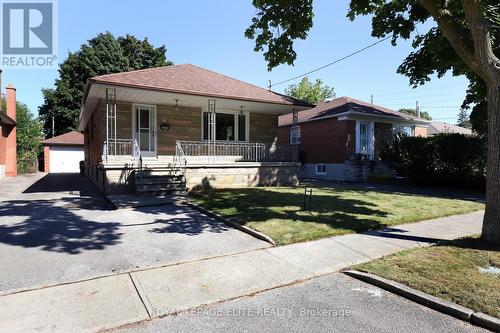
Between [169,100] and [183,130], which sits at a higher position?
[169,100]

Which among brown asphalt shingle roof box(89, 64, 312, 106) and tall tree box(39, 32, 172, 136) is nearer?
brown asphalt shingle roof box(89, 64, 312, 106)

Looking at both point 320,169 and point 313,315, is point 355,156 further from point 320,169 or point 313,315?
point 313,315

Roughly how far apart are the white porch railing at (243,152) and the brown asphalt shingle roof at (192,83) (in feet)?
7.82

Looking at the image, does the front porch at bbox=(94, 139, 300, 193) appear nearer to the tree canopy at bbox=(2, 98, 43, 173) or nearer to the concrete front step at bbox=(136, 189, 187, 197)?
the concrete front step at bbox=(136, 189, 187, 197)

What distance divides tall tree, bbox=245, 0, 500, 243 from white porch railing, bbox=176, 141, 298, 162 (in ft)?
20.4

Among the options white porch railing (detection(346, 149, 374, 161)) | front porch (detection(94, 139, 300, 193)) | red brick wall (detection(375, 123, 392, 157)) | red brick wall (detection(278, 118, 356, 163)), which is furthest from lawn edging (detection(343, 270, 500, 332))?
red brick wall (detection(375, 123, 392, 157))

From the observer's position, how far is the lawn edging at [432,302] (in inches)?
129

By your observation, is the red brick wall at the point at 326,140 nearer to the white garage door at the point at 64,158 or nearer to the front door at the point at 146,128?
the front door at the point at 146,128

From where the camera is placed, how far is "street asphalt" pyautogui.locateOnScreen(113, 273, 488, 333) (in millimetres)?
3254

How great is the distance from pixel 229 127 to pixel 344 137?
25.2 feet

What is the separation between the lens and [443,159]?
15.7 meters

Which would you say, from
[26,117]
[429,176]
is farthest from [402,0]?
[26,117]

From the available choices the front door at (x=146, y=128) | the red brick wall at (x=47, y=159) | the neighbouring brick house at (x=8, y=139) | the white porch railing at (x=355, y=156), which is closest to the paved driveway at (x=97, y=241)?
the front door at (x=146, y=128)

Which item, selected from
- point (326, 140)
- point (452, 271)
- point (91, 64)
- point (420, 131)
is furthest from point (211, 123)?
point (91, 64)
